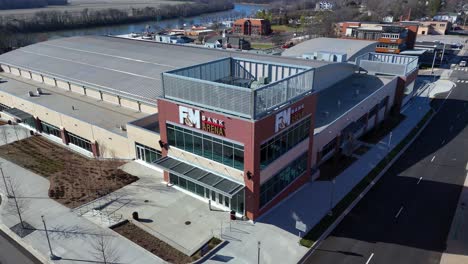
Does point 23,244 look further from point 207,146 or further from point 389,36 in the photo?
point 389,36

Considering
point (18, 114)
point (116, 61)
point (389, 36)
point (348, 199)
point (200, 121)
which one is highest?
point (200, 121)

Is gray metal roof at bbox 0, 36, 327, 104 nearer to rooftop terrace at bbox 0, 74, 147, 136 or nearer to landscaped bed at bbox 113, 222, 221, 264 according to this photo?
rooftop terrace at bbox 0, 74, 147, 136

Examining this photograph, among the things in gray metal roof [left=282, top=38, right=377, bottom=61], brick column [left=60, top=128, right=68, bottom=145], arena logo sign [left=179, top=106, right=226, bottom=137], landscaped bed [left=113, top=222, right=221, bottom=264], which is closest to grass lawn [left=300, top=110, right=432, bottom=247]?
landscaped bed [left=113, top=222, right=221, bottom=264]

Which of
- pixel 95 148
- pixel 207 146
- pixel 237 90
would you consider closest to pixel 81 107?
pixel 95 148

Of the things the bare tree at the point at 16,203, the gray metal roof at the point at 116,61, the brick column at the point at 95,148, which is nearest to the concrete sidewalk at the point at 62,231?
the bare tree at the point at 16,203

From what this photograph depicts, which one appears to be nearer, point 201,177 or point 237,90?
point 237,90

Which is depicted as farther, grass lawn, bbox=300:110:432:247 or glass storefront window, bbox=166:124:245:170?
glass storefront window, bbox=166:124:245:170

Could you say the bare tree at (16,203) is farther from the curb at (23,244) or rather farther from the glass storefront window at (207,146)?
the glass storefront window at (207,146)
